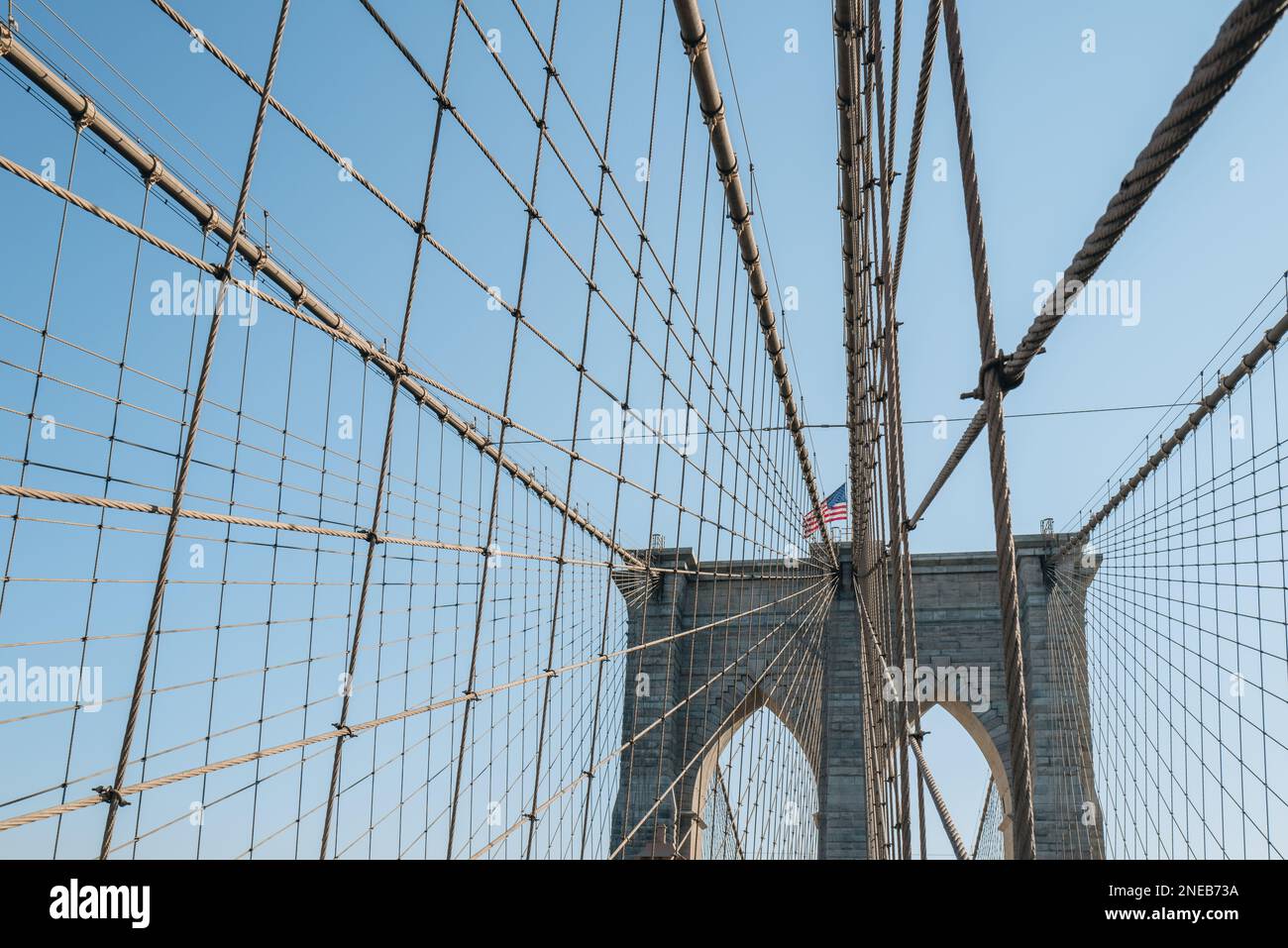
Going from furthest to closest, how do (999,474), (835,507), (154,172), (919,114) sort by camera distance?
(835,507)
(154,172)
(919,114)
(999,474)

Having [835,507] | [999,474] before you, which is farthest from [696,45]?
[835,507]

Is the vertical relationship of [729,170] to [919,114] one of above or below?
above

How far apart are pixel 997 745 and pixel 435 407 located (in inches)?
414

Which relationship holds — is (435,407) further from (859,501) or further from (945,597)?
(945,597)

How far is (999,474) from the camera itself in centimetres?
183

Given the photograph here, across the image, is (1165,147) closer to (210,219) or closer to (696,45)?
(696,45)

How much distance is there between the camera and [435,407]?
7188 millimetres

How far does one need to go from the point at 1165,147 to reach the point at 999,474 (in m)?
0.71

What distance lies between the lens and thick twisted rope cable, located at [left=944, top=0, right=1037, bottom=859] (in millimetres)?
1686

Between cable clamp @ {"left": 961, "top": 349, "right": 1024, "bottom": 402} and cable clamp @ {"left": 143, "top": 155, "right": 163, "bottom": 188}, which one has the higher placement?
cable clamp @ {"left": 143, "top": 155, "right": 163, "bottom": 188}

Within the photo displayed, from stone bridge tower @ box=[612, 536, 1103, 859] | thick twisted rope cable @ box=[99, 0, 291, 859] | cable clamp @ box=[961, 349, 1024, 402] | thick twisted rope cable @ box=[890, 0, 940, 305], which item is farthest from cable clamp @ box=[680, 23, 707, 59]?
stone bridge tower @ box=[612, 536, 1103, 859]

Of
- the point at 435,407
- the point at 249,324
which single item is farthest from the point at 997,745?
the point at 249,324

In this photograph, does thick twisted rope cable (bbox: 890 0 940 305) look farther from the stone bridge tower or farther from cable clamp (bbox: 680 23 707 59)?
the stone bridge tower

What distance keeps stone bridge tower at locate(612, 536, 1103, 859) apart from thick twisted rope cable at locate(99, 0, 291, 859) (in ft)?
38.8
